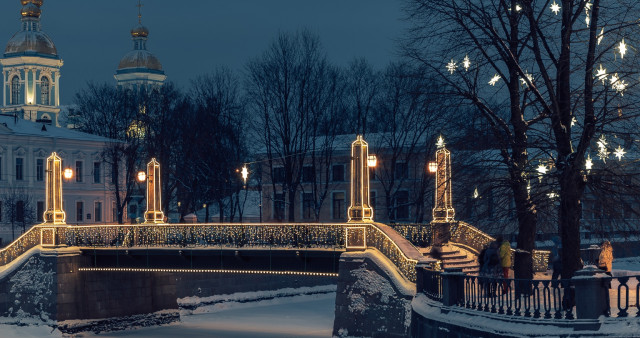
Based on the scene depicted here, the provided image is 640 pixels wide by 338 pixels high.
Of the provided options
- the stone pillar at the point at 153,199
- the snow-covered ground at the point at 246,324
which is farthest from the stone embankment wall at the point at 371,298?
the stone pillar at the point at 153,199

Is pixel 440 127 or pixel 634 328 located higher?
pixel 440 127

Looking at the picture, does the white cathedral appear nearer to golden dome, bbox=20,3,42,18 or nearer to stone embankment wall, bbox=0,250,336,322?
golden dome, bbox=20,3,42,18

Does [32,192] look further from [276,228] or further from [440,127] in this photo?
[440,127]

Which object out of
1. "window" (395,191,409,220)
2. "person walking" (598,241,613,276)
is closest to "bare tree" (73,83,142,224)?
"window" (395,191,409,220)

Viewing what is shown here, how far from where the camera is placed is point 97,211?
258ft

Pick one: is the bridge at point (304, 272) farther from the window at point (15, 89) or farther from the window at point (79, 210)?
the window at point (15, 89)

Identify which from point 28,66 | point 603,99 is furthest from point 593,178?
point 28,66

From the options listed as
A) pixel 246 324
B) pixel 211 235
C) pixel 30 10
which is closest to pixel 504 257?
pixel 211 235

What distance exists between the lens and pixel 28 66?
109375mm

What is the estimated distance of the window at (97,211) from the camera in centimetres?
7840

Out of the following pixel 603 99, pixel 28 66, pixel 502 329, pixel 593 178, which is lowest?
pixel 502 329

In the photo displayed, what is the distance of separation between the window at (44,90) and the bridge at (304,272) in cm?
6492

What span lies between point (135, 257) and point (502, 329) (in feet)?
77.6

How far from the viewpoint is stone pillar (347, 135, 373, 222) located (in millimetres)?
33312
